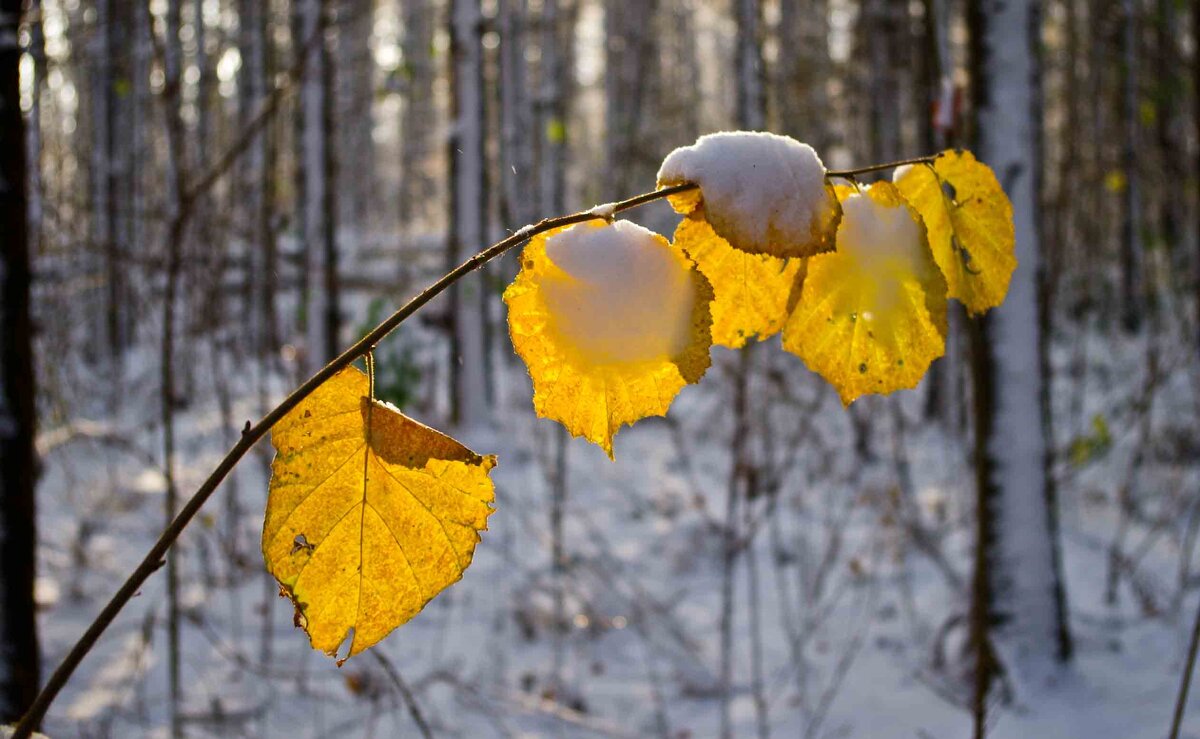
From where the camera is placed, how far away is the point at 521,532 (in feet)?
14.2

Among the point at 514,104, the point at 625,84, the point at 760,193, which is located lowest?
the point at 760,193

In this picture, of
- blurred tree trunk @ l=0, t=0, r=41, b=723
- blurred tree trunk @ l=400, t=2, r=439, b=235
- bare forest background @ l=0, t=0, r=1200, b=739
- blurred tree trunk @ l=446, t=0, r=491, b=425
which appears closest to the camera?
blurred tree trunk @ l=0, t=0, r=41, b=723

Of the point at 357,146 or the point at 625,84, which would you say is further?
the point at 357,146

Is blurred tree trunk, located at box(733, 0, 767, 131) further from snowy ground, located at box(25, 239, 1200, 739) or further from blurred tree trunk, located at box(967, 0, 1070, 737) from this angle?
blurred tree trunk, located at box(967, 0, 1070, 737)

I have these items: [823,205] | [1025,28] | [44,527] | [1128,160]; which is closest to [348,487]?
[823,205]

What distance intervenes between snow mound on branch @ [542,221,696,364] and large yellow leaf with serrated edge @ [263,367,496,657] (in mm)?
84

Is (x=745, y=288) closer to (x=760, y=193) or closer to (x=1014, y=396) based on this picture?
(x=760, y=193)

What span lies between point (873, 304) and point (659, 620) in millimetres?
2886

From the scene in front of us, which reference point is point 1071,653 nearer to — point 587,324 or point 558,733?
point 558,733

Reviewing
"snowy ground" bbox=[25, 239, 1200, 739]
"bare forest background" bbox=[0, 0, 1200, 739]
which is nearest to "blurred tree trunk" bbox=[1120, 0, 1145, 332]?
"bare forest background" bbox=[0, 0, 1200, 739]

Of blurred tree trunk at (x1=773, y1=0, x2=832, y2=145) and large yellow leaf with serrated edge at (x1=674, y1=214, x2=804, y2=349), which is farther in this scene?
blurred tree trunk at (x1=773, y1=0, x2=832, y2=145)

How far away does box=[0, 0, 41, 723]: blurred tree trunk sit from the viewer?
53.7 inches

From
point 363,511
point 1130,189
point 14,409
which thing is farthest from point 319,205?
point 1130,189

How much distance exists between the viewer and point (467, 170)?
5918 millimetres
